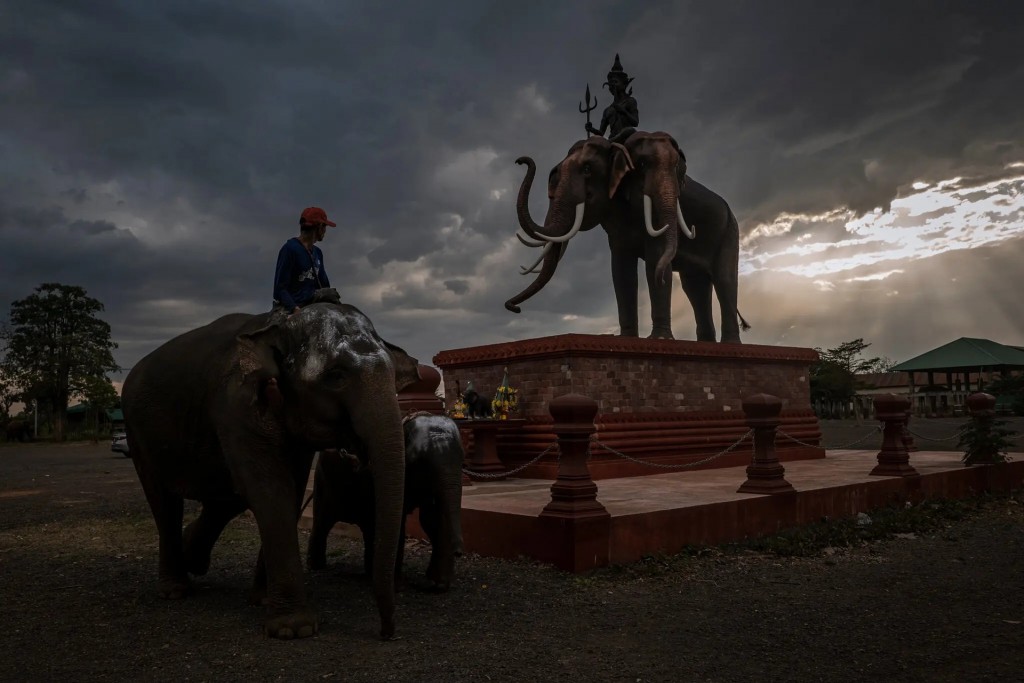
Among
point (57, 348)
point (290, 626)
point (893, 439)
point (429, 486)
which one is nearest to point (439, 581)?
point (429, 486)

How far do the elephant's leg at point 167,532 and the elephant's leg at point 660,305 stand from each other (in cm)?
771

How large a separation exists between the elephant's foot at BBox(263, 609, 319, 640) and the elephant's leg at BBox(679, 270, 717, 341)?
10.2 metres

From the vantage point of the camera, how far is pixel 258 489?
438 cm

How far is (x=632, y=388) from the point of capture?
10.5 metres

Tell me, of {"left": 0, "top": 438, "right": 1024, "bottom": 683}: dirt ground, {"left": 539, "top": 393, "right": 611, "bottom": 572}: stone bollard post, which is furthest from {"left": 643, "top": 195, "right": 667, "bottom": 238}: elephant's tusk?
{"left": 539, "top": 393, "right": 611, "bottom": 572}: stone bollard post

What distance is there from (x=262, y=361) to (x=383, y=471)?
85 centimetres

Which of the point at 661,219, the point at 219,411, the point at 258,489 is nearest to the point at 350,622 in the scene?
the point at 258,489

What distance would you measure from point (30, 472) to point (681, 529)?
16.6 meters

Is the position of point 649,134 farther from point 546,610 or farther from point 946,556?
point 546,610

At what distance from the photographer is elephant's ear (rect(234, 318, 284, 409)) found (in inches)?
166

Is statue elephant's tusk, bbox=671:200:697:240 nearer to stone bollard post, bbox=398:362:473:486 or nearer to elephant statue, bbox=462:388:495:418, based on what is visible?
elephant statue, bbox=462:388:495:418

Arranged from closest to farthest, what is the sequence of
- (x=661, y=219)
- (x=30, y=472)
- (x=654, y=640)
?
1. (x=654, y=640)
2. (x=661, y=219)
3. (x=30, y=472)

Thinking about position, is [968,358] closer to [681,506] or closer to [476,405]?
[476,405]

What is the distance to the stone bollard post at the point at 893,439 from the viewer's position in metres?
9.26
